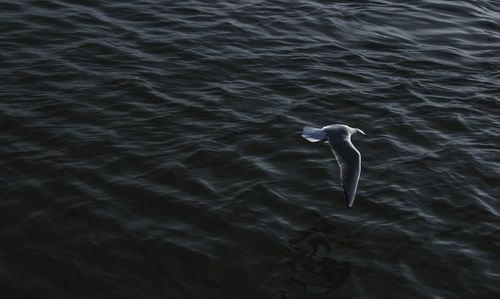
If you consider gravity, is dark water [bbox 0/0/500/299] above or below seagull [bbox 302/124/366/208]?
below

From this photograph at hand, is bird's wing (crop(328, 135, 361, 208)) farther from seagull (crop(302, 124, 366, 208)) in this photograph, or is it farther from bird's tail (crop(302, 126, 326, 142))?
bird's tail (crop(302, 126, 326, 142))

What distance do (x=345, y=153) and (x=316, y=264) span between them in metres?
1.75

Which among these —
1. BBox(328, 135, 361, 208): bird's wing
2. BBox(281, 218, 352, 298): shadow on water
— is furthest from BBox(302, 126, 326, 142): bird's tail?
BBox(281, 218, 352, 298): shadow on water

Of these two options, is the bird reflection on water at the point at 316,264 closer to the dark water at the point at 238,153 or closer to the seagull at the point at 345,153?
the dark water at the point at 238,153

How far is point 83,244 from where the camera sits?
9.81 m

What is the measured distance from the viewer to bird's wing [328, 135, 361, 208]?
10.5 m

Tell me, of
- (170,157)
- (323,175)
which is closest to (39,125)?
(170,157)

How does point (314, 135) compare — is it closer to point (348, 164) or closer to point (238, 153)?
point (348, 164)

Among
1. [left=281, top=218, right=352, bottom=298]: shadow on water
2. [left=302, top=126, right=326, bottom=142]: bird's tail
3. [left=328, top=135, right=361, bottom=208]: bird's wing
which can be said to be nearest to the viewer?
[left=281, top=218, right=352, bottom=298]: shadow on water

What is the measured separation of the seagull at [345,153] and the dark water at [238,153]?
0.62m

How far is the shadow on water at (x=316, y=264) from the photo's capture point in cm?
966

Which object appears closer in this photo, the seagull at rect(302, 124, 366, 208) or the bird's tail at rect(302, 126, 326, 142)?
the seagull at rect(302, 124, 366, 208)

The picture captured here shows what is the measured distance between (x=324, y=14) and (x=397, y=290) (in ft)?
31.3

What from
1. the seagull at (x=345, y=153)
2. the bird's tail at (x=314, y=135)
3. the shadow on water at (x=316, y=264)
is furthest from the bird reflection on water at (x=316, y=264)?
the bird's tail at (x=314, y=135)
